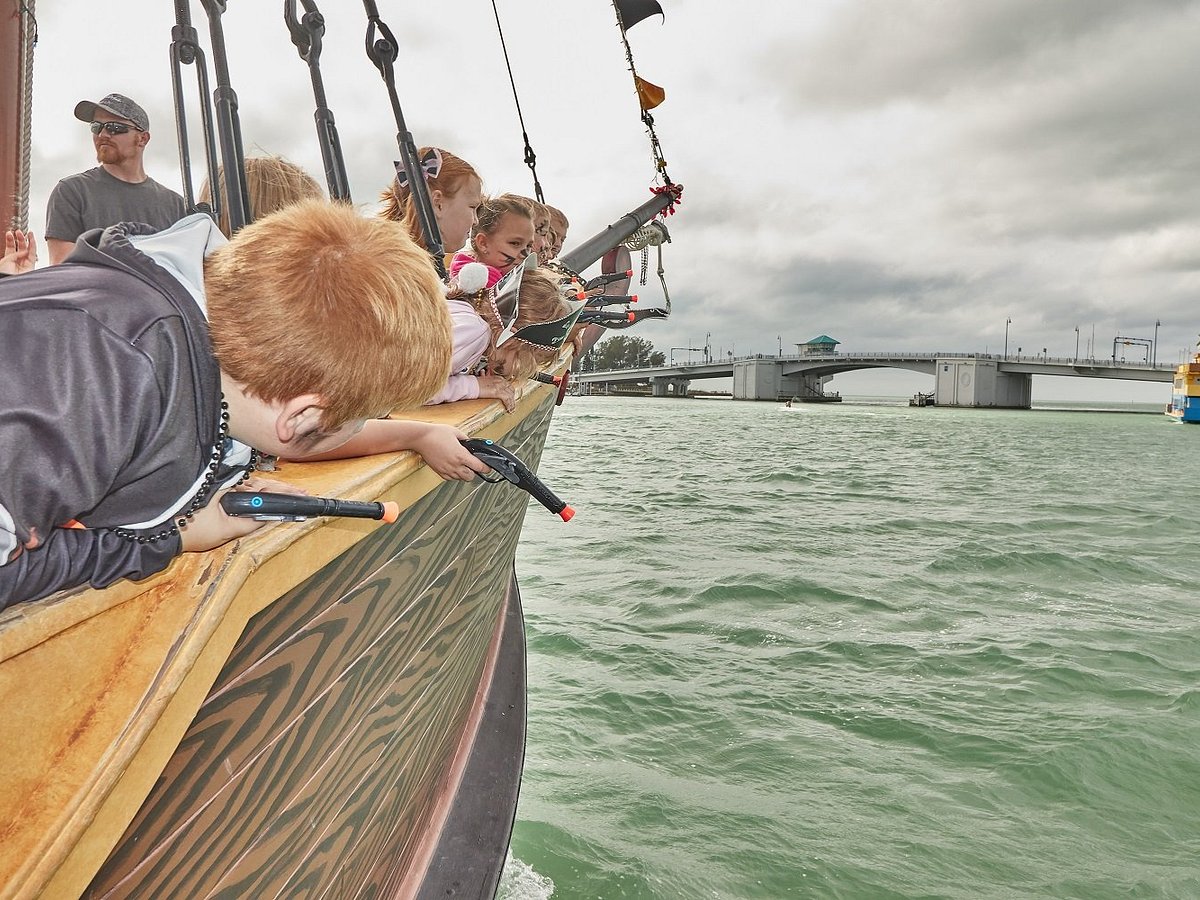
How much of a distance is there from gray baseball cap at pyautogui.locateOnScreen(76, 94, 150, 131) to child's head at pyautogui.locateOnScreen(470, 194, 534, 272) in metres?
1.20

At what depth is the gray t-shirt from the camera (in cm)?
273

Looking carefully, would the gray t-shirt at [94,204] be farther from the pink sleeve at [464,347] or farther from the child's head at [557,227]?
the child's head at [557,227]

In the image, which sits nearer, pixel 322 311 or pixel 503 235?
pixel 322 311

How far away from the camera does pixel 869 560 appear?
8.21 m

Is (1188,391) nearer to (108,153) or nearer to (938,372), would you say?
(938,372)

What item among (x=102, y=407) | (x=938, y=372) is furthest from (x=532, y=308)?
(x=938, y=372)

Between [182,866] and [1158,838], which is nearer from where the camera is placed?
[182,866]

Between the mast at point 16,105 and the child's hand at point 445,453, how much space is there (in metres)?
2.61

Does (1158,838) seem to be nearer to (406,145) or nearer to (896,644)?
(896,644)

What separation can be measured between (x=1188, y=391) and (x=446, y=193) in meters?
67.2

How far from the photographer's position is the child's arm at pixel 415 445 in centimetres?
146

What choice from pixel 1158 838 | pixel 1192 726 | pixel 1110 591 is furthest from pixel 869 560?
pixel 1158 838

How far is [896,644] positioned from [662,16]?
5.50 metres

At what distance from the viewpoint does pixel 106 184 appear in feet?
9.16
